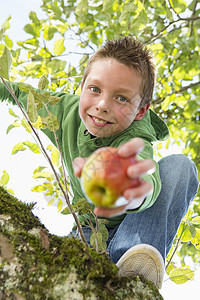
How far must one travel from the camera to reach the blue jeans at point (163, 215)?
0.90 metres

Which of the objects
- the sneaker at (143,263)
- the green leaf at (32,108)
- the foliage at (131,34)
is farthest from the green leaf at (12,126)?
the sneaker at (143,263)

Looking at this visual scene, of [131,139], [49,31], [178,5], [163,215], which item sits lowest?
[163,215]

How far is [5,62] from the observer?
74 centimetres

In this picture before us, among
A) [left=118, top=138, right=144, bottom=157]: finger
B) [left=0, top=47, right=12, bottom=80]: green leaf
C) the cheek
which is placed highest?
[left=0, top=47, right=12, bottom=80]: green leaf

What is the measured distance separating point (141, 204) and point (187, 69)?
2.06 m

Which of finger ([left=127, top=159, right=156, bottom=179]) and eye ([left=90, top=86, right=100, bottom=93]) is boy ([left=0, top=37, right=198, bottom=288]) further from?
finger ([left=127, top=159, right=156, bottom=179])

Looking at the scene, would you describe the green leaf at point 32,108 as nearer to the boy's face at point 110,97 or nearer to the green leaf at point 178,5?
the boy's face at point 110,97

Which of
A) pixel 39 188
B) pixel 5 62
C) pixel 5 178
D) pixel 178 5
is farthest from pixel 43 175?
pixel 178 5

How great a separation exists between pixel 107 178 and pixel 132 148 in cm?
6

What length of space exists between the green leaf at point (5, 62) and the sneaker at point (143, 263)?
20.8 inches

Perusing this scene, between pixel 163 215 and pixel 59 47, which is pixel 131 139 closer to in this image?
pixel 163 215

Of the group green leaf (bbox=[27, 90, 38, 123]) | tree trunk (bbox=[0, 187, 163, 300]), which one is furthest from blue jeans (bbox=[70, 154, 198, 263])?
green leaf (bbox=[27, 90, 38, 123])

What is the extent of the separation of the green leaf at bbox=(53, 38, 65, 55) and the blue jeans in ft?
3.06

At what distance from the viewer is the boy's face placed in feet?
2.86
